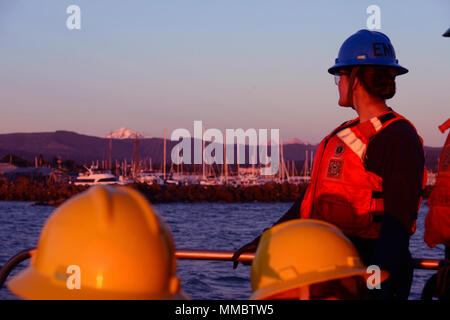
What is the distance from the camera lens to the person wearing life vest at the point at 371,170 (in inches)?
101

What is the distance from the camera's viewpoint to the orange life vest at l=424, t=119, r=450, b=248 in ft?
9.45

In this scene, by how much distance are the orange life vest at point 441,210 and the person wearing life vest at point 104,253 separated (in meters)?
1.50

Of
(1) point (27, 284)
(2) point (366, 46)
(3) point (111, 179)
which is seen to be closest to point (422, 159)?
(2) point (366, 46)

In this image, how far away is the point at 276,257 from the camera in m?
2.22

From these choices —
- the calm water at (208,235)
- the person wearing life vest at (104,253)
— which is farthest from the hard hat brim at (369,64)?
the calm water at (208,235)

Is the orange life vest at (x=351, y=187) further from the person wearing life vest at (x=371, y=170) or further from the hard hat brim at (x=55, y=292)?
the hard hat brim at (x=55, y=292)

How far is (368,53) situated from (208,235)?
43.0 meters

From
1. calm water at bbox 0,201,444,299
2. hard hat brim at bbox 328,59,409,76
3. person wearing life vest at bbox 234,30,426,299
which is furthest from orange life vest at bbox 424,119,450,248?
calm water at bbox 0,201,444,299

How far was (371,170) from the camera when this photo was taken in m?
2.81

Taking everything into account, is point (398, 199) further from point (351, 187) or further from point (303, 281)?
point (303, 281)

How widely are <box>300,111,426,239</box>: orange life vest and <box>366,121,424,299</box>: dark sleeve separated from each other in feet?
0.32

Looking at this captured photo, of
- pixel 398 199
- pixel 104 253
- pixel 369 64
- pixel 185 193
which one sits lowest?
→ pixel 185 193

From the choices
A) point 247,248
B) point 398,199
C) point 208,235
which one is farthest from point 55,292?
point 208,235
